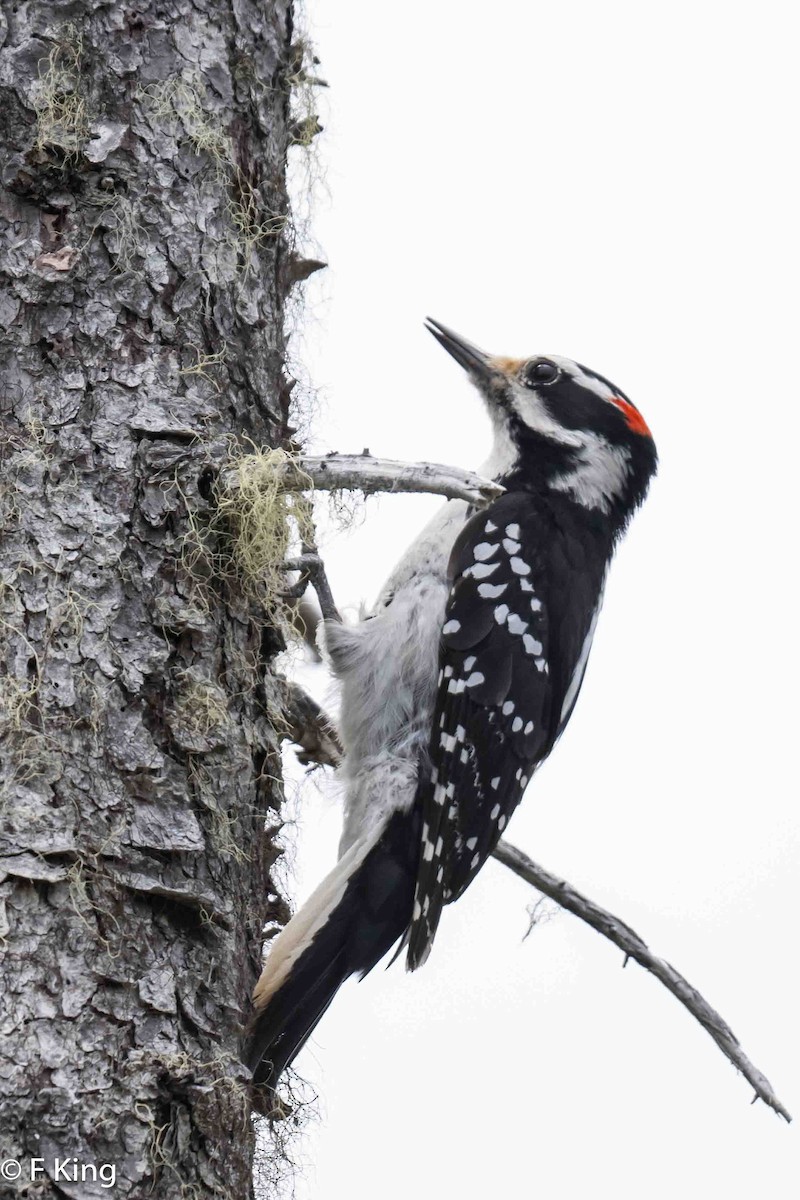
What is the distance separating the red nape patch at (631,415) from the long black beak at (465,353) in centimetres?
35

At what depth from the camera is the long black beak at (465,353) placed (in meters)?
3.45

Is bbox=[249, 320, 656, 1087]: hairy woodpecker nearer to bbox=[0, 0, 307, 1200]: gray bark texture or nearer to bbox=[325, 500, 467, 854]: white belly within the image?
bbox=[325, 500, 467, 854]: white belly

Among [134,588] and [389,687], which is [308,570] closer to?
[389,687]

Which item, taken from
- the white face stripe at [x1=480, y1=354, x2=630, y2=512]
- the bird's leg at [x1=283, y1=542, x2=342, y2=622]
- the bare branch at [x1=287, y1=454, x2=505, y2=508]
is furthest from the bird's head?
the bare branch at [x1=287, y1=454, x2=505, y2=508]

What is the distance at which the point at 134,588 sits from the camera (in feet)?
6.73

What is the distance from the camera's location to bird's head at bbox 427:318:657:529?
3.41 meters

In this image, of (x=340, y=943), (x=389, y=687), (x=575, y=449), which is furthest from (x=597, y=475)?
(x=340, y=943)

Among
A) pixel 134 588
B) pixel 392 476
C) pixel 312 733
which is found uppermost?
pixel 392 476

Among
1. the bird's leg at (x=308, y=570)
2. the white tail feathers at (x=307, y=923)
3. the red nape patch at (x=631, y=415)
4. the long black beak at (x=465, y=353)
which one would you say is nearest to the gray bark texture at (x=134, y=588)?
the white tail feathers at (x=307, y=923)

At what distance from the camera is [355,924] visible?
2643 millimetres

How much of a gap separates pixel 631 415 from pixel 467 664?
951 mm

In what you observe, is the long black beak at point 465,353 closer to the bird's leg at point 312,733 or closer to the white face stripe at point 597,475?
the white face stripe at point 597,475

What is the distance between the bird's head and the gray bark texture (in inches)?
41.9

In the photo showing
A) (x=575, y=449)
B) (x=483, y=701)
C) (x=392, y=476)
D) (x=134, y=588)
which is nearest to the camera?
(x=134, y=588)
